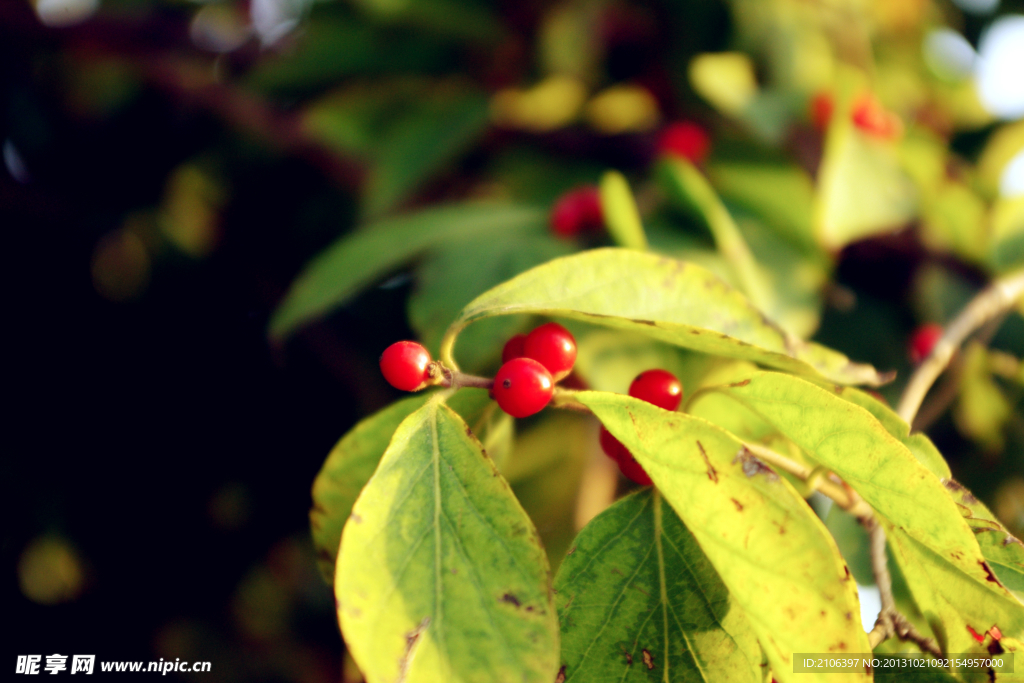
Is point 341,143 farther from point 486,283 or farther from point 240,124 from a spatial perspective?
point 486,283

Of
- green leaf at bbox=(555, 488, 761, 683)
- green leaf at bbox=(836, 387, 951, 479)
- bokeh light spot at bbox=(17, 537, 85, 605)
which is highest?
green leaf at bbox=(836, 387, 951, 479)

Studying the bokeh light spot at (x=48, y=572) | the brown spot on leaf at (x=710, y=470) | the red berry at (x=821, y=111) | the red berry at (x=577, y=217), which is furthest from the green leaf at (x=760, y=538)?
the bokeh light spot at (x=48, y=572)

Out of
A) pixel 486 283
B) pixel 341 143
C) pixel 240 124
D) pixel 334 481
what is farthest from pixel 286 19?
pixel 334 481

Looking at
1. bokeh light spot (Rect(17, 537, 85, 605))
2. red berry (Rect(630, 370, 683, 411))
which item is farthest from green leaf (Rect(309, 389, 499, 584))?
bokeh light spot (Rect(17, 537, 85, 605))

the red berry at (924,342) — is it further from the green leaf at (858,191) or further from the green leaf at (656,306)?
the green leaf at (656,306)

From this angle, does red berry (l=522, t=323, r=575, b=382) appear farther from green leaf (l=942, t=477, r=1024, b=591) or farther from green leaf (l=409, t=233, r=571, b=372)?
green leaf (l=942, t=477, r=1024, b=591)
